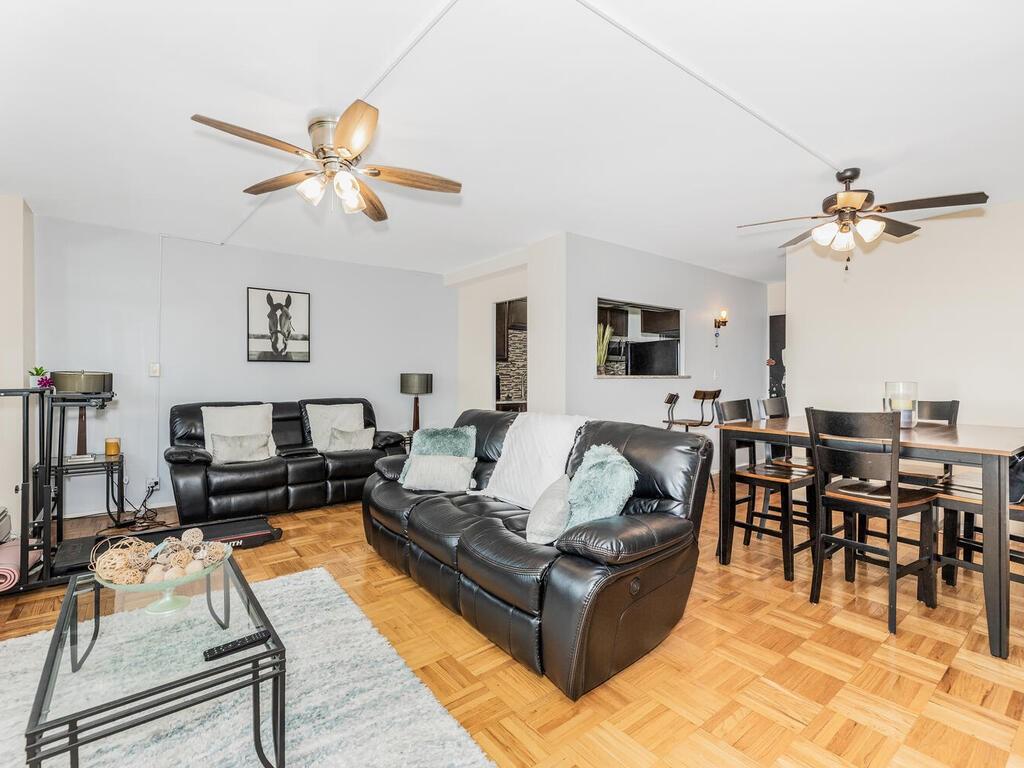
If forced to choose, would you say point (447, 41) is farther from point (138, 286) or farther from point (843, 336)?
point (843, 336)

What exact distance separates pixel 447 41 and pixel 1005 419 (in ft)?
15.7

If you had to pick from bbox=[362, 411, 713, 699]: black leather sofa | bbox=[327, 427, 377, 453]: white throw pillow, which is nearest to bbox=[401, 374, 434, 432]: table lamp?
bbox=[327, 427, 377, 453]: white throw pillow

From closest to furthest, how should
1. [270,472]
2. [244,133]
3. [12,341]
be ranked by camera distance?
[244,133]
[12,341]
[270,472]

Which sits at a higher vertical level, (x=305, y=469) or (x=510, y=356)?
(x=510, y=356)

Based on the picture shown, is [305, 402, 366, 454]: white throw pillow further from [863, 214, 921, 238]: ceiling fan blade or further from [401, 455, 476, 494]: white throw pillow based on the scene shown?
[863, 214, 921, 238]: ceiling fan blade

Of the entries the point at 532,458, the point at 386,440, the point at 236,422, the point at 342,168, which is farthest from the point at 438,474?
the point at 236,422

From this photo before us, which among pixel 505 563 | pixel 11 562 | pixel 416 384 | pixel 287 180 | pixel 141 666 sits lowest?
pixel 11 562

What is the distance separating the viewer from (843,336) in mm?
4727

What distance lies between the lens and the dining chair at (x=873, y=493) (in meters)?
2.29

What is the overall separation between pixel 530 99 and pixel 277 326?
3.84m

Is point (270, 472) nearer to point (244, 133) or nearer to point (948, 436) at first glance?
point (244, 133)

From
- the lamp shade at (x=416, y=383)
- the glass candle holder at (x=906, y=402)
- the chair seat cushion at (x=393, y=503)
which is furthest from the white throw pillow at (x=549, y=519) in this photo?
the lamp shade at (x=416, y=383)

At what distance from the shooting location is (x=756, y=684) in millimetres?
1882

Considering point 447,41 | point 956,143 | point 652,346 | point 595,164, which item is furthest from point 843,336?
point 447,41
